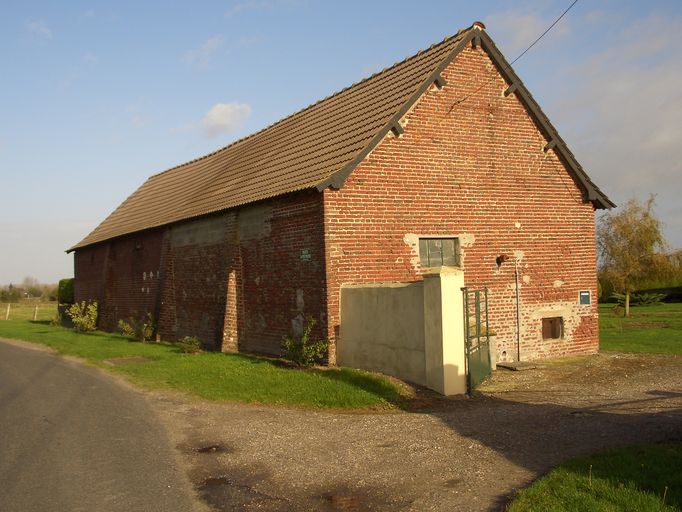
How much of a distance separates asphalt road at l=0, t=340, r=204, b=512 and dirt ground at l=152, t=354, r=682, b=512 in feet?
1.22

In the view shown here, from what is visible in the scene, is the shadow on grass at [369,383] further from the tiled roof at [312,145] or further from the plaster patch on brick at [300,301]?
the tiled roof at [312,145]

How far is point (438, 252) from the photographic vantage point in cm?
1461

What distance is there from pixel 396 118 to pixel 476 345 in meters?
5.50

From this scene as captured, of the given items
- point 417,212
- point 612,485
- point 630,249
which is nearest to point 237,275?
point 417,212

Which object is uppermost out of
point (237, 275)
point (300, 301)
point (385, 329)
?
point (237, 275)

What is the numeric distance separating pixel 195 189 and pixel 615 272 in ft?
95.0

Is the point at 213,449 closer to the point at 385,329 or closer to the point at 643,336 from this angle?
the point at 385,329

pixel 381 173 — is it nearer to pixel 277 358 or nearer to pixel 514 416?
pixel 277 358

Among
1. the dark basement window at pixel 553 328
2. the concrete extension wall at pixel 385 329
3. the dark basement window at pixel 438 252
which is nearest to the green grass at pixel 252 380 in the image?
the concrete extension wall at pixel 385 329

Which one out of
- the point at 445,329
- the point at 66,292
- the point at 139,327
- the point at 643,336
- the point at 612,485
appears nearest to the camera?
the point at 612,485

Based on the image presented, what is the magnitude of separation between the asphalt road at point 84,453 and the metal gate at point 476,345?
16.9 feet

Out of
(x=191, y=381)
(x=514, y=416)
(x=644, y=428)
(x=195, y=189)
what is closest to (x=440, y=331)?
(x=514, y=416)

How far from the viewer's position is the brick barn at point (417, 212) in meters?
13.8

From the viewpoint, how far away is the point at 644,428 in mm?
7789
